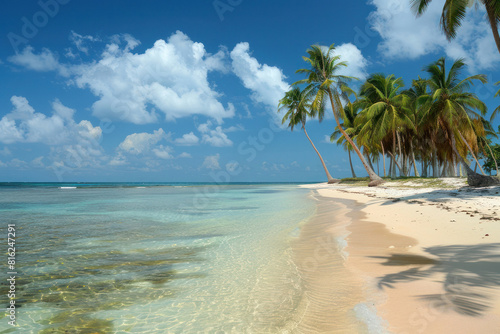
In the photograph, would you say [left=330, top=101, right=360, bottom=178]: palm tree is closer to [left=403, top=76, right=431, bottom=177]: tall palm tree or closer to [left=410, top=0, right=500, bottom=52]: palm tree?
[left=403, top=76, right=431, bottom=177]: tall palm tree

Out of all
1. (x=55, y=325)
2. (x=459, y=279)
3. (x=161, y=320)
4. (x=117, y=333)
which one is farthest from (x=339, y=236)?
(x=55, y=325)

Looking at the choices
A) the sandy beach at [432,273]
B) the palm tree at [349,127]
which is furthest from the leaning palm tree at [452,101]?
the sandy beach at [432,273]

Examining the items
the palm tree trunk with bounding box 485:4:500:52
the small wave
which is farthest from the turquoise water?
the palm tree trunk with bounding box 485:4:500:52

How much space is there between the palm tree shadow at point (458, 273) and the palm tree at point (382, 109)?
25.2 meters

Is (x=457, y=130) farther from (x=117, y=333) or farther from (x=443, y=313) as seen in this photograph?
(x=117, y=333)

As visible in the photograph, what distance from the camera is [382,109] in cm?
2833

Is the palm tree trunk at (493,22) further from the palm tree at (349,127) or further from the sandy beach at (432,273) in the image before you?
the palm tree at (349,127)

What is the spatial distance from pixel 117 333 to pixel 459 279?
3.86 meters

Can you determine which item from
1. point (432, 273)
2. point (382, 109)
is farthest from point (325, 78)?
point (432, 273)

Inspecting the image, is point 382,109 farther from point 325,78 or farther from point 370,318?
point 370,318

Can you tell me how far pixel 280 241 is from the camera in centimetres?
634

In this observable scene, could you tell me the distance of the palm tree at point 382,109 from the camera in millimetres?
27422

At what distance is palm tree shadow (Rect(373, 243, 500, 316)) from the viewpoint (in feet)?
8.70

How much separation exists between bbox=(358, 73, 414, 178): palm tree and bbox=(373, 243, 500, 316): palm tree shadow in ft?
82.6
